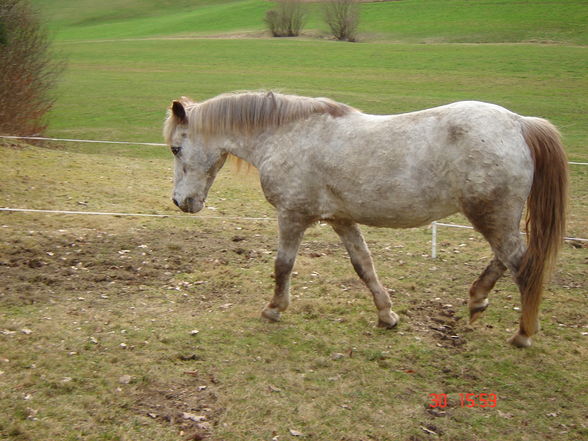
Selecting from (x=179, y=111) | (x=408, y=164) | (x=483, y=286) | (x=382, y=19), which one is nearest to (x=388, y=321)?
(x=483, y=286)

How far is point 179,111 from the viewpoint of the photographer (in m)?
5.39

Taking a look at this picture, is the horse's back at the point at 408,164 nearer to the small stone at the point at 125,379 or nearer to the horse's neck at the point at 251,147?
the horse's neck at the point at 251,147

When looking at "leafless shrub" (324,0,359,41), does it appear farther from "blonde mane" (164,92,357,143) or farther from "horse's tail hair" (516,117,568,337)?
"horse's tail hair" (516,117,568,337)

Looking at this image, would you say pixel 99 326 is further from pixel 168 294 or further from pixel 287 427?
pixel 287 427

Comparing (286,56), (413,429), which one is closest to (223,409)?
(413,429)

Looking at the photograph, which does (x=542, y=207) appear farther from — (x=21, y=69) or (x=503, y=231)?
(x=21, y=69)

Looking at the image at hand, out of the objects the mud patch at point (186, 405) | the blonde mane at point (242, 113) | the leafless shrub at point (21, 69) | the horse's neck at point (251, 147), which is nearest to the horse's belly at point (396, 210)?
the horse's neck at point (251, 147)

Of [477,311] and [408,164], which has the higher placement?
[408,164]

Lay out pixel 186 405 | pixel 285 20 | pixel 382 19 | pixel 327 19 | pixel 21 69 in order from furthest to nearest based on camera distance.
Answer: pixel 382 19, pixel 285 20, pixel 327 19, pixel 21 69, pixel 186 405

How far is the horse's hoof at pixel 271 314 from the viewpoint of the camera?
558 centimetres

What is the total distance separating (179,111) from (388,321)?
111 inches

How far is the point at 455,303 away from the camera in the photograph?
236 inches

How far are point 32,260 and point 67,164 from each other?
5904mm
